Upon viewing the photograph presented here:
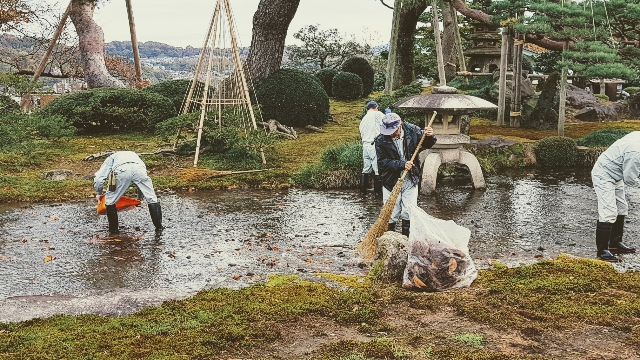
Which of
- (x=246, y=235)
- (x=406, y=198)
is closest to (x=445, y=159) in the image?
(x=406, y=198)

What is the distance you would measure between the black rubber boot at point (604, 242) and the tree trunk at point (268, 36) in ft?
41.5

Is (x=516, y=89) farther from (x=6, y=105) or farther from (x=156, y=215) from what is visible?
(x=6, y=105)

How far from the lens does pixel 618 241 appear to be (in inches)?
317

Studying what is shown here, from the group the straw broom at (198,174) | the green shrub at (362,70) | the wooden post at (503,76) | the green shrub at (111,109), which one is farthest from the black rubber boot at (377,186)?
the green shrub at (362,70)

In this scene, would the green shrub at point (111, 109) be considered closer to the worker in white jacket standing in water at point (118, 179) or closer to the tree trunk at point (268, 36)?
the tree trunk at point (268, 36)

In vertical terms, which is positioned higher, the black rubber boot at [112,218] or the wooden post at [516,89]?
the wooden post at [516,89]

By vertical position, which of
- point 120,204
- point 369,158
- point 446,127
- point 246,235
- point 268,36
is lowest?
point 246,235

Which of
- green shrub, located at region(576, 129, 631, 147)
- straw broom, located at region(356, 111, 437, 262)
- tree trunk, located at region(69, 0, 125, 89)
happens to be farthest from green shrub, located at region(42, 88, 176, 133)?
straw broom, located at region(356, 111, 437, 262)

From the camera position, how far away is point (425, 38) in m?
30.3

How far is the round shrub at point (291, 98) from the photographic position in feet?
59.7

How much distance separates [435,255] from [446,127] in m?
6.41

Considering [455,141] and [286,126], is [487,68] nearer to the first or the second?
[286,126]

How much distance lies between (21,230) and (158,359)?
5.76 metres

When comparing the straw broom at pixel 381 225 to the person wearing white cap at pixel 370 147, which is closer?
the straw broom at pixel 381 225
